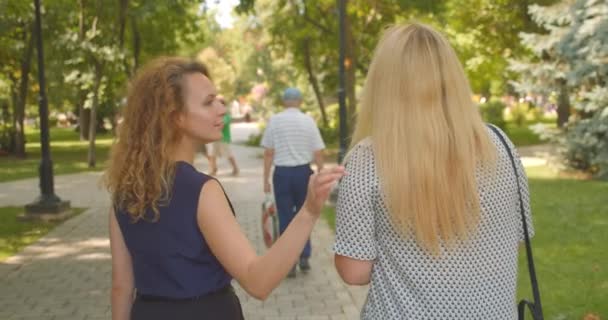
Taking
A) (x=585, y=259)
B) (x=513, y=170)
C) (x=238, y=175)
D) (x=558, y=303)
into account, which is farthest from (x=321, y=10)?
(x=513, y=170)

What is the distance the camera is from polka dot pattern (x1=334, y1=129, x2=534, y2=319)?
2256 mm

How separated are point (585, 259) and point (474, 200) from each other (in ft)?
21.5

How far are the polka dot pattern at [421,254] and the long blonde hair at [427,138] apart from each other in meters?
0.05

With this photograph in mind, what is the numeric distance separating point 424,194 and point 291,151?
561cm

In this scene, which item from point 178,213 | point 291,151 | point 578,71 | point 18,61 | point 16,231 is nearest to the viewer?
point 178,213

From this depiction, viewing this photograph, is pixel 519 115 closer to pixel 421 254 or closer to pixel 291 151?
pixel 291 151

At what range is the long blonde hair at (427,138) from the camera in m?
2.18

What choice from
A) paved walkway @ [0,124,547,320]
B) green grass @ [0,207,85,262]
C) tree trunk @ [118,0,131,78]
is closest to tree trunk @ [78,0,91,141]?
tree trunk @ [118,0,131,78]

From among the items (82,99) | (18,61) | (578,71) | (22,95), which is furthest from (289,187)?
(82,99)

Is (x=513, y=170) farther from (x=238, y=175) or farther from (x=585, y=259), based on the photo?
(x=238, y=175)

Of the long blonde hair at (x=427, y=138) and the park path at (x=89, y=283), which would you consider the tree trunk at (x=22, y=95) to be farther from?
the long blonde hair at (x=427, y=138)

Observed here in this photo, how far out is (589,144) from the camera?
616 inches

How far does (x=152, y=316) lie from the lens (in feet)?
7.91

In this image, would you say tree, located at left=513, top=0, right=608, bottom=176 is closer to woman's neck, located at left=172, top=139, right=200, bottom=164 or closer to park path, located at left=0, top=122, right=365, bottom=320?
park path, located at left=0, top=122, right=365, bottom=320
